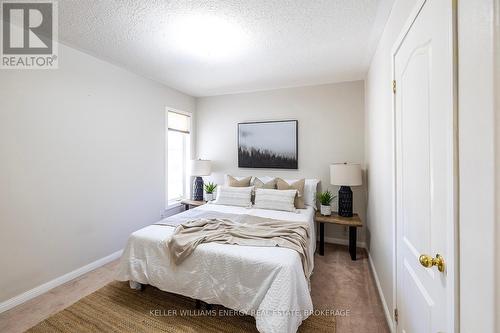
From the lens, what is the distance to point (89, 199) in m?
2.55

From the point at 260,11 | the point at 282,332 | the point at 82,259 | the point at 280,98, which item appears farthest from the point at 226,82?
the point at 282,332

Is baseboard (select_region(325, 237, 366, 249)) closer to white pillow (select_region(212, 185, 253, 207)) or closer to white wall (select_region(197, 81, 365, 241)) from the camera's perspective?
white wall (select_region(197, 81, 365, 241))

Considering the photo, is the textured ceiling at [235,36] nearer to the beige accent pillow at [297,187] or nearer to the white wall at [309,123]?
the white wall at [309,123]

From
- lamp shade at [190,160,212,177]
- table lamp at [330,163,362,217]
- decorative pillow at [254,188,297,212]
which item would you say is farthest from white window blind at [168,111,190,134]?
table lamp at [330,163,362,217]

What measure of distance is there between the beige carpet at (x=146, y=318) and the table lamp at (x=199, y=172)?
199cm

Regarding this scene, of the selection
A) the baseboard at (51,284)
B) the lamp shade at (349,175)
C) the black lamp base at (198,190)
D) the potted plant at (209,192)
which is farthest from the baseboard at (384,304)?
the baseboard at (51,284)

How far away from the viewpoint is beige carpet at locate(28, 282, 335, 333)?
5.61 feet

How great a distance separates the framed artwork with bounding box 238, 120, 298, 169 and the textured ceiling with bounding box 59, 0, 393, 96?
31.9 inches

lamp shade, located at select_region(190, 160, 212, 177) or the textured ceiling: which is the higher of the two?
the textured ceiling

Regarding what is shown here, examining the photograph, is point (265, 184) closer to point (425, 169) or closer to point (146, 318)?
point (146, 318)

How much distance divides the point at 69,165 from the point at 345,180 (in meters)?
3.32

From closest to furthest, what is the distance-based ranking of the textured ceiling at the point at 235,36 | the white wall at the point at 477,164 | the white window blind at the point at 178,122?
the white wall at the point at 477,164, the textured ceiling at the point at 235,36, the white window blind at the point at 178,122

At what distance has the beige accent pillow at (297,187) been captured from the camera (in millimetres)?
3088

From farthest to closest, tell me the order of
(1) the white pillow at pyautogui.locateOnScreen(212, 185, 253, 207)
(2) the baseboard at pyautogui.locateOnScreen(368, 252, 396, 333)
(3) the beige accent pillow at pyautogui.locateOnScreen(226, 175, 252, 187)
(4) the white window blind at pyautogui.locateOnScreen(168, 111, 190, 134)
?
(4) the white window blind at pyautogui.locateOnScreen(168, 111, 190, 134) < (3) the beige accent pillow at pyautogui.locateOnScreen(226, 175, 252, 187) < (1) the white pillow at pyautogui.locateOnScreen(212, 185, 253, 207) < (2) the baseboard at pyautogui.locateOnScreen(368, 252, 396, 333)
